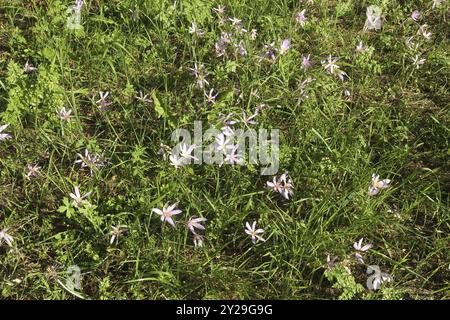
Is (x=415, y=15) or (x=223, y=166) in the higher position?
(x=415, y=15)

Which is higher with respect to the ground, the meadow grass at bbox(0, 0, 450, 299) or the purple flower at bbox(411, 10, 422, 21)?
the purple flower at bbox(411, 10, 422, 21)

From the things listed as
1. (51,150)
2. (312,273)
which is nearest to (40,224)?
(51,150)

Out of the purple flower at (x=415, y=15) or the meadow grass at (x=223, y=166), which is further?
the purple flower at (x=415, y=15)

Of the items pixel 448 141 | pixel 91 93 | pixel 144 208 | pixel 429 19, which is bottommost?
pixel 144 208

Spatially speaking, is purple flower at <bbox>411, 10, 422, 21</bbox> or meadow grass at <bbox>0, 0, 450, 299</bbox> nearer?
meadow grass at <bbox>0, 0, 450, 299</bbox>

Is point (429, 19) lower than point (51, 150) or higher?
higher

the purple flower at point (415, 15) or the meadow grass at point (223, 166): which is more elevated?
the purple flower at point (415, 15)

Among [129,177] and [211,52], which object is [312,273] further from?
[211,52]

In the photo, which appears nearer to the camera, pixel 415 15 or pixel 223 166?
pixel 223 166
